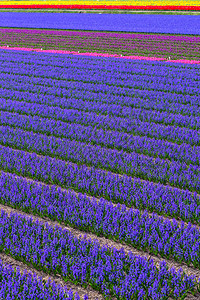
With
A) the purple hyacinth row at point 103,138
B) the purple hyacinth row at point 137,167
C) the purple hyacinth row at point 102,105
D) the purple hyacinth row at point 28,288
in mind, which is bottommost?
the purple hyacinth row at point 28,288

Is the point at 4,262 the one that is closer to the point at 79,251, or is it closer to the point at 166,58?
the point at 79,251

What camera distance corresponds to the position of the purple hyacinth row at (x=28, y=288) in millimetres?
3590

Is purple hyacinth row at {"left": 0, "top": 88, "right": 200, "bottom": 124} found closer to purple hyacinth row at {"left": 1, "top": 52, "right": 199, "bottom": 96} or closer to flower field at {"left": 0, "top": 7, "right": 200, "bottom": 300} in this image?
flower field at {"left": 0, "top": 7, "right": 200, "bottom": 300}

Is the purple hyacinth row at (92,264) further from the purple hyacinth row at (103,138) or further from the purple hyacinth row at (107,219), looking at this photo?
the purple hyacinth row at (103,138)

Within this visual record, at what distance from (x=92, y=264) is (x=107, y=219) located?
1055 millimetres

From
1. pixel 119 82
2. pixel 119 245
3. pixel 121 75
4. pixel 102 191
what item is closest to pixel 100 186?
pixel 102 191

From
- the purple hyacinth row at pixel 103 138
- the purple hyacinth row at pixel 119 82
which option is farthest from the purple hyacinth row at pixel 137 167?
the purple hyacinth row at pixel 119 82

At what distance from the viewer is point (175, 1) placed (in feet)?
204

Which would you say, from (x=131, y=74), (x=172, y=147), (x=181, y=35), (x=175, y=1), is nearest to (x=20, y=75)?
(x=131, y=74)

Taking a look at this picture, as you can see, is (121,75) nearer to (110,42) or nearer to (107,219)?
(107,219)

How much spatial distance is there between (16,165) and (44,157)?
674 millimetres

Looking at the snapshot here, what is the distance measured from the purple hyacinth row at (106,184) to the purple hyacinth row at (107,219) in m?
0.30

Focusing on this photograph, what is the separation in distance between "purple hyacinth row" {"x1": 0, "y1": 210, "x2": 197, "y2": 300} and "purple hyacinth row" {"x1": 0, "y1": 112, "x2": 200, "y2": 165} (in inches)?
133

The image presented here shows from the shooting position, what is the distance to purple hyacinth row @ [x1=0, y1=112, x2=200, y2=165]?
7.43 m
